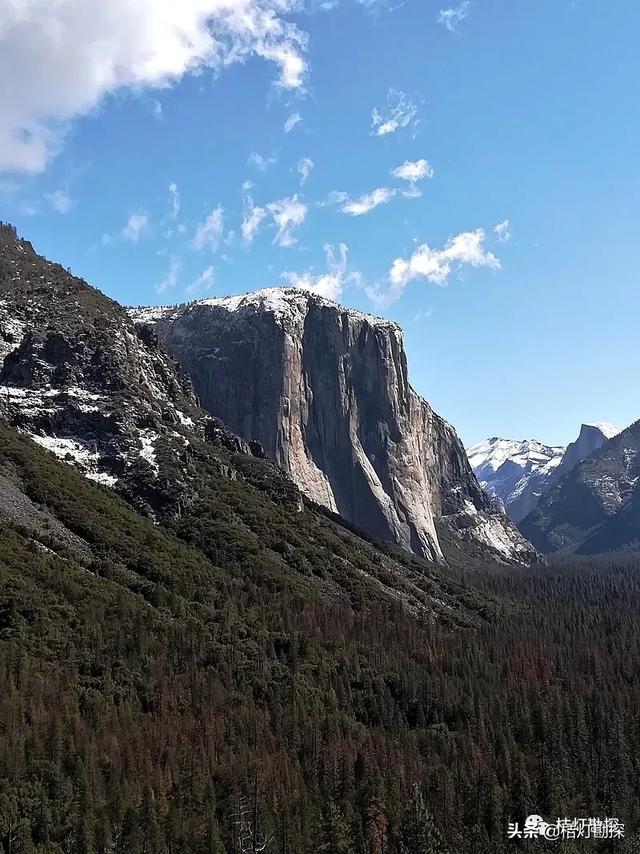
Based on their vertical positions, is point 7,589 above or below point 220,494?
below

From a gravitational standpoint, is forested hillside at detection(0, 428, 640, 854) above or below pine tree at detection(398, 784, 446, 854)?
above

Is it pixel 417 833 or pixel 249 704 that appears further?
pixel 249 704

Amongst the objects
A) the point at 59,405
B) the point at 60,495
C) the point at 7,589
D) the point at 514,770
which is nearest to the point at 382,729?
the point at 514,770

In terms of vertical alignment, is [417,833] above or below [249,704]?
below

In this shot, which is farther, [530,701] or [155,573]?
[155,573]

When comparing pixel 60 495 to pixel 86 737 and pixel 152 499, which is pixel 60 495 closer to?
pixel 152 499

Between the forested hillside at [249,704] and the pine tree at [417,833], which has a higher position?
Result: the forested hillside at [249,704]

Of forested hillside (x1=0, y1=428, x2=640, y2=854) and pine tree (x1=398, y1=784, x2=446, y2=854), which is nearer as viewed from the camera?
pine tree (x1=398, y1=784, x2=446, y2=854)

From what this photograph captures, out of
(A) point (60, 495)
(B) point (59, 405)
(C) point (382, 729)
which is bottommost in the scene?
(C) point (382, 729)
